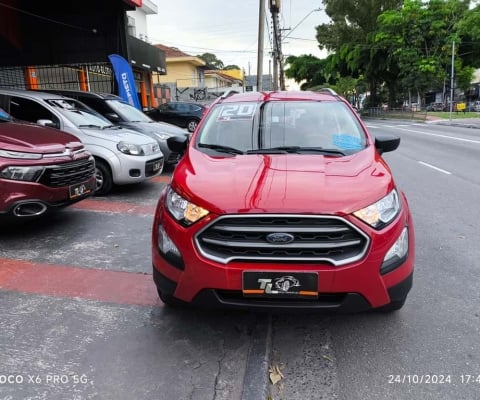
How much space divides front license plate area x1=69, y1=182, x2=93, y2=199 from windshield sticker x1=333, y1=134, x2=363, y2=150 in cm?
306

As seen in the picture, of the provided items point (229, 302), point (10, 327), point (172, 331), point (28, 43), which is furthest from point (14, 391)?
point (28, 43)

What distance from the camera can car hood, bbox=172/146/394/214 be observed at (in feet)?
8.79

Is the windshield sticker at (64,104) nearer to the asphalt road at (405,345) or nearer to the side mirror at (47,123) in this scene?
the side mirror at (47,123)

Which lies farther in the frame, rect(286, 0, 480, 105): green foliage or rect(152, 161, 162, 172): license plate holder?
rect(286, 0, 480, 105): green foliage

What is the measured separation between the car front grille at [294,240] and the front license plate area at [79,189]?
9.99ft

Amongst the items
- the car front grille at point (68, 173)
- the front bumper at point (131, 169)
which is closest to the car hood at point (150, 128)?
the front bumper at point (131, 169)

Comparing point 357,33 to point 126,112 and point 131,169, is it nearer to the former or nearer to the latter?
point 126,112

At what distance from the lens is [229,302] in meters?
2.70

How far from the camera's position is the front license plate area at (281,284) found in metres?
2.57

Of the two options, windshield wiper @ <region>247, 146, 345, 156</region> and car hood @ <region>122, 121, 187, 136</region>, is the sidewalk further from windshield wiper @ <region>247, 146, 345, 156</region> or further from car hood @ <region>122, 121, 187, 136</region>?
windshield wiper @ <region>247, 146, 345, 156</region>

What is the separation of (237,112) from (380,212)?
1.98 metres

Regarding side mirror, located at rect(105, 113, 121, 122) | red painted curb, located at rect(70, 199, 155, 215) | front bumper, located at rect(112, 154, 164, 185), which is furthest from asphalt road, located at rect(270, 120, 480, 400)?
side mirror, located at rect(105, 113, 121, 122)

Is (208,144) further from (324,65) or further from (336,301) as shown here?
(324,65)

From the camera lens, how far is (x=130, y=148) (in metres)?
7.15
